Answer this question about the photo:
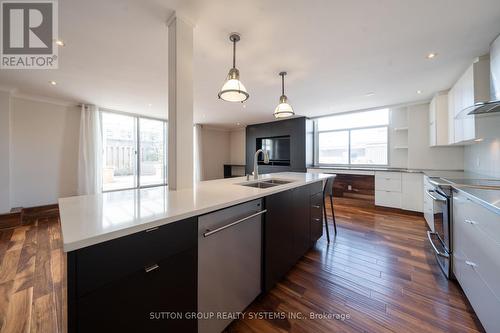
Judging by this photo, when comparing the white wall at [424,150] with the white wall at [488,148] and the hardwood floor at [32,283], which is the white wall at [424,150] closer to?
the white wall at [488,148]

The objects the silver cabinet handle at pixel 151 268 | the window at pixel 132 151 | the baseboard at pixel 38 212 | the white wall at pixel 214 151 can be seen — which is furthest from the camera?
the white wall at pixel 214 151

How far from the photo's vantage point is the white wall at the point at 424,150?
138 inches

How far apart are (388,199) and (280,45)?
3.93 m

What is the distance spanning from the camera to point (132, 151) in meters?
5.12

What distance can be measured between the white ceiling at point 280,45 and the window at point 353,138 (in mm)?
1154

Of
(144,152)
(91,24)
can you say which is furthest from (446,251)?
(144,152)

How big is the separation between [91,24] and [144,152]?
13.6 ft

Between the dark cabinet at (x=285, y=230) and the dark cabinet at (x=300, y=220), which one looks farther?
the dark cabinet at (x=300, y=220)

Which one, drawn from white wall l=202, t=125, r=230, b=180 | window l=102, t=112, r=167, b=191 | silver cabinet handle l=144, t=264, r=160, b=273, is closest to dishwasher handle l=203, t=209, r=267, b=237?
silver cabinet handle l=144, t=264, r=160, b=273

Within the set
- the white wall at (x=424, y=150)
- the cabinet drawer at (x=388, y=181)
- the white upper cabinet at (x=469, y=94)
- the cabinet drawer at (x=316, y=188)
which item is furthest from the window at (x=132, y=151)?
the white wall at (x=424, y=150)

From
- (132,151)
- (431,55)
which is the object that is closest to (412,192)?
(431,55)

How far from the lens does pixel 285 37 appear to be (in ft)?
6.10

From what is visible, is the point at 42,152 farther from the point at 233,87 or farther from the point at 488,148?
the point at 488,148

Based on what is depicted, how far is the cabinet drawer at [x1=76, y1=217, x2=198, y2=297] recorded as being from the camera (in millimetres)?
614
